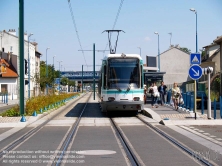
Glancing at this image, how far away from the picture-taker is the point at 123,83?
2381 cm

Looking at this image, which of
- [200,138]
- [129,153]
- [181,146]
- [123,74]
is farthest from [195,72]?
[129,153]

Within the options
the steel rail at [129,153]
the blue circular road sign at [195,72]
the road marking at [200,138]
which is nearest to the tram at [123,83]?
the blue circular road sign at [195,72]

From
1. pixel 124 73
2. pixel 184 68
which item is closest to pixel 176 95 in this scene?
pixel 124 73

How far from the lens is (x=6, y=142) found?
45.3 feet

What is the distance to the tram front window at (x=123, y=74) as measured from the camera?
935 inches

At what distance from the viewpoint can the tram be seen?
23656 mm

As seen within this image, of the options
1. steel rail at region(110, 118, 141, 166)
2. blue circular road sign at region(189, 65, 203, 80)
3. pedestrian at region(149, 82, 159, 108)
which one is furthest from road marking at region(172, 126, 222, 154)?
pedestrian at region(149, 82, 159, 108)

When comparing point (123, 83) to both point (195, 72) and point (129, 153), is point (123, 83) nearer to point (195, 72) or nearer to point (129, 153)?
point (195, 72)

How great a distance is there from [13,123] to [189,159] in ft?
38.5

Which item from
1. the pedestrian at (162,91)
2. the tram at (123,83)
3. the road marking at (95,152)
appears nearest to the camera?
the road marking at (95,152)

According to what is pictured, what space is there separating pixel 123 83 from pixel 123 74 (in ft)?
1.52

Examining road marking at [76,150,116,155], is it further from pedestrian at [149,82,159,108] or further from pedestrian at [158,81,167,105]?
pedestrian at [158,81,167,105]

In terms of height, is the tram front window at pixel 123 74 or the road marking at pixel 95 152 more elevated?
the tram front window at pixel 123 74

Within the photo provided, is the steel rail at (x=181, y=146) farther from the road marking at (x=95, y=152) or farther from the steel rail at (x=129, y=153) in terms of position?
the road marking at (x=95, y=152)
